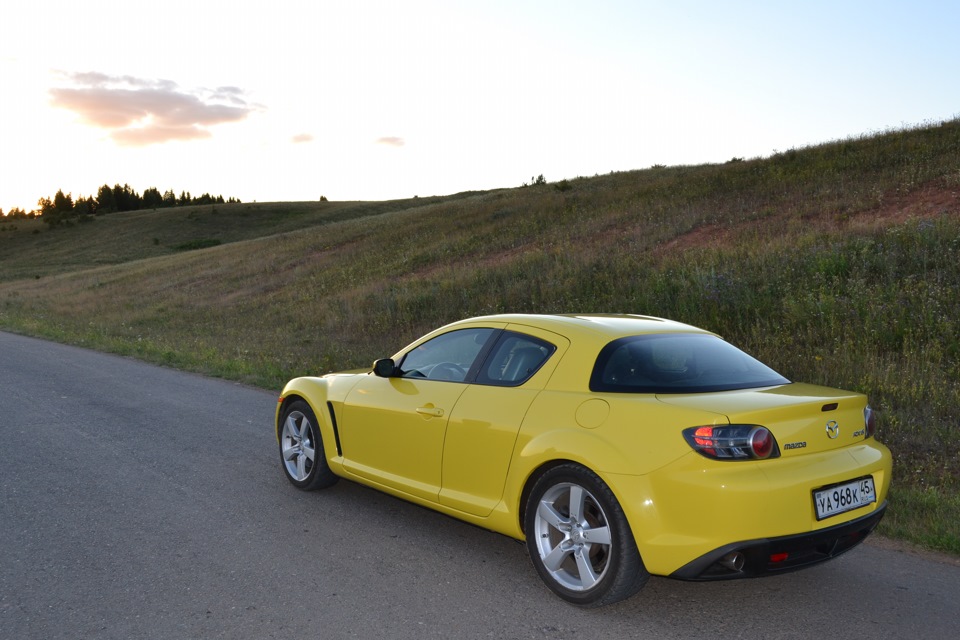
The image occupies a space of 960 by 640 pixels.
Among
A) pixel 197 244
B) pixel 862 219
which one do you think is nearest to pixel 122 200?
pixel 197 244

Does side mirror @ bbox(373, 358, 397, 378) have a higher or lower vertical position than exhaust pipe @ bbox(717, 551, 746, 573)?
higher

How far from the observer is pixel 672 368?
4.34 metres

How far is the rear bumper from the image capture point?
11.7 feet

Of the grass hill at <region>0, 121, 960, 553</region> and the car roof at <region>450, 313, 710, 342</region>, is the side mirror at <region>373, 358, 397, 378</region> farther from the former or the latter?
the grass hill at <region>0, 121, 960, 553</region>

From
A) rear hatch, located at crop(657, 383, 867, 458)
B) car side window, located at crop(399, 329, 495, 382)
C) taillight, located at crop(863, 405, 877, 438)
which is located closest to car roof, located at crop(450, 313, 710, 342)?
car side window, located at crop(399, 329, 495, 382)

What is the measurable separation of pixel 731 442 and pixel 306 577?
7.82 feet

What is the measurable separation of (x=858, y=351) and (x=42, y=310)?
30.1 m

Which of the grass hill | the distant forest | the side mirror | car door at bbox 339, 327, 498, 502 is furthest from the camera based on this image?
the distant forest

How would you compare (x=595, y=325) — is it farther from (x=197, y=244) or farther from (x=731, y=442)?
(x=197, y=244)

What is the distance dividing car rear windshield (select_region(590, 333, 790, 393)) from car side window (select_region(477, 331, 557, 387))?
1.29ft

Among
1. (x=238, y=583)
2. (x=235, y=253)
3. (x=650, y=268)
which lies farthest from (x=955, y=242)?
(x=235, y=253)

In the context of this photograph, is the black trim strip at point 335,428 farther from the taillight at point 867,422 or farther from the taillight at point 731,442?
the taillight at point 867,422

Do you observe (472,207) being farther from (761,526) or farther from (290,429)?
(761,526)

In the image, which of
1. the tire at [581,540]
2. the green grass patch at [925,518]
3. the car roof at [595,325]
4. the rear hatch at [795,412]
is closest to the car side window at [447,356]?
the car roof at [595,325]
